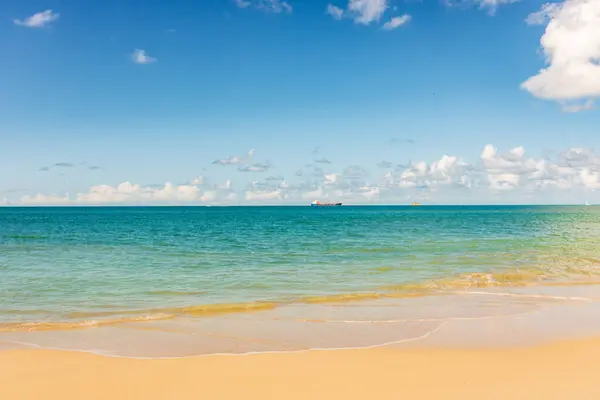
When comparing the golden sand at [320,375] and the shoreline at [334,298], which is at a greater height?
the golden sand at [320,375]

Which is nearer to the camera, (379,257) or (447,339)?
(447,339)

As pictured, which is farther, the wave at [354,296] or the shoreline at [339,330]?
the wave at [354,296]

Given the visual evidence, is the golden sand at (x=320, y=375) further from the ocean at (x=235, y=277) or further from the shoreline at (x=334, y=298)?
the ocean at (x=235, y=277)

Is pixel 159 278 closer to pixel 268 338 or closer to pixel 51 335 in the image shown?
pixel 51 335

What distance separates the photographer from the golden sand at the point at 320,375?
6.99 meters

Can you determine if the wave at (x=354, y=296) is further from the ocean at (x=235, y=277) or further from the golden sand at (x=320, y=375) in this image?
the golden sand at (x=320, y=375)

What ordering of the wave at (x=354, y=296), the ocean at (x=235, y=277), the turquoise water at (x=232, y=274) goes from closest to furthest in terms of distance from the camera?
1. the wave at (x=354, y=296)
2. the ocean at (x=235, y=277)
3. the turquoise water at (x=232, y=274)

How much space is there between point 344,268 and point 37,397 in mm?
15821

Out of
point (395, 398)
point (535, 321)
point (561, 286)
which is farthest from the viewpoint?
point (561, 286)

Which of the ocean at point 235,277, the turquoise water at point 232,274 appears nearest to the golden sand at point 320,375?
the ocean at point 235,277

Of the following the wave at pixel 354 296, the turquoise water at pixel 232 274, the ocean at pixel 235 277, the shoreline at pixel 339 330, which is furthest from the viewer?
the turquoise water at pixel 232 274

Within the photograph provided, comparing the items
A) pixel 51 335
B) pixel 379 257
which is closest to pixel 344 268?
pixel 379 257

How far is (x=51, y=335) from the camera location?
10.4m

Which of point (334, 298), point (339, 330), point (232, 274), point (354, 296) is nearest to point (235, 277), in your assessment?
point (232, 274)
